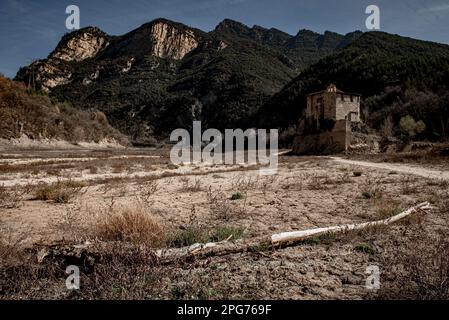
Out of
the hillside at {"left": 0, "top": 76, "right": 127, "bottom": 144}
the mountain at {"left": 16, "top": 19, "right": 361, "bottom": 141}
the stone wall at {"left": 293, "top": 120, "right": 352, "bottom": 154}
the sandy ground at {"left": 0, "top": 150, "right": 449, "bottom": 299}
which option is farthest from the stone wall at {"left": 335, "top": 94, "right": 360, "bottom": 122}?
the mountain at {"left": 16, "top": 19, "right": 361, "bottom": 141}

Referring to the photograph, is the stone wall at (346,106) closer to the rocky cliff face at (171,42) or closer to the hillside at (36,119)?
the hillside at (36,119)

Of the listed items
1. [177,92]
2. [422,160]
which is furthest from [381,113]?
[177,92]

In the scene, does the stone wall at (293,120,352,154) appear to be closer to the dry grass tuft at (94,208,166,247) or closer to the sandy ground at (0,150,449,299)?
the sandy ground at (0,150,449,299)

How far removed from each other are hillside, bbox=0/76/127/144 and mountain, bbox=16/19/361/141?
3772 centimetres

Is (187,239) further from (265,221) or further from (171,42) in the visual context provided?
(171,42)

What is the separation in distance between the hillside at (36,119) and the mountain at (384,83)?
41.0 m

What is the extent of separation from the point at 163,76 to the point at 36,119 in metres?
86.2

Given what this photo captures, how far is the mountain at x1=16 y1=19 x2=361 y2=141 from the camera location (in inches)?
3957

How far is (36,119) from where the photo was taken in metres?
41.2

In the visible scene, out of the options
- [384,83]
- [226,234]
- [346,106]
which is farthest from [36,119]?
[384,83]

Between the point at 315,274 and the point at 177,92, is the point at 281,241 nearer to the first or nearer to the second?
the point at 315,274

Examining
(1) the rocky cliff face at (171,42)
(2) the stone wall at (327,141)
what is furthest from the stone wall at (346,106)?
(1) the rocky cliff face at (171,42)

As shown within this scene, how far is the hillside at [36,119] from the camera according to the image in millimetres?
37844

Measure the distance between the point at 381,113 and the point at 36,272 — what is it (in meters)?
60.5
